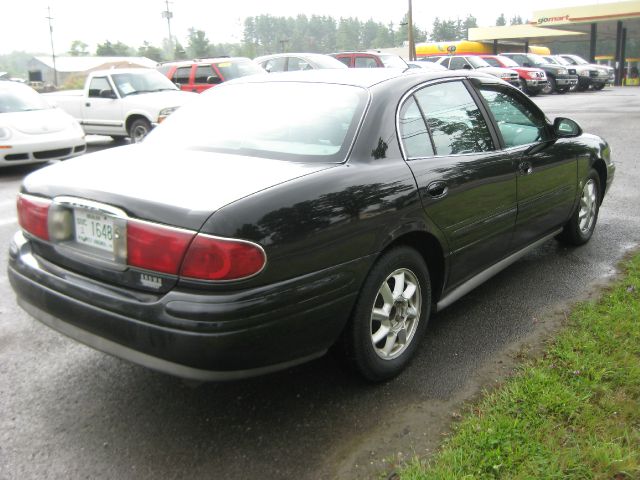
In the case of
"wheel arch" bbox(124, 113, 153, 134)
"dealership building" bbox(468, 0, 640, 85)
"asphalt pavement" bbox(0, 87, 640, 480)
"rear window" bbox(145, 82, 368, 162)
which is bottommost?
"asphalt pavement" bbox(0, 87, 640, 480)

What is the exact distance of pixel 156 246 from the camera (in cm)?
242

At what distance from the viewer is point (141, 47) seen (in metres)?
104

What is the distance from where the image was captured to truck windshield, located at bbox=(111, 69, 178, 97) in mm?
12172

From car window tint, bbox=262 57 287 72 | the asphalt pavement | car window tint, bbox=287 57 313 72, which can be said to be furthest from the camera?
car window tint, bbox=262 57 287 72

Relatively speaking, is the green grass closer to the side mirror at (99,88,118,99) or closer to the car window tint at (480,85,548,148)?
the car window tint at (480,85,548,148)

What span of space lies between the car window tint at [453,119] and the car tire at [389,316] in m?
0.74

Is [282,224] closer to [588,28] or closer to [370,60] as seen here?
[370,60]

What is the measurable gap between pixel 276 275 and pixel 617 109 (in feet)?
60.4

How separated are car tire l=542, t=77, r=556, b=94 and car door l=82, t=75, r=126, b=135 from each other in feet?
63.4

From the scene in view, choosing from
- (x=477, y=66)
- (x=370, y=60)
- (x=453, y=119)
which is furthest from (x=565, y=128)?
(x=477, y=66)

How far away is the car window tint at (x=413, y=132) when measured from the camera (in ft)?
10.6

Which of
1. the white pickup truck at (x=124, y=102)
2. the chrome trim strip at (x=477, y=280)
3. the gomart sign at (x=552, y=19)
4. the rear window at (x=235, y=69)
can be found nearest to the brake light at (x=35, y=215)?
the chrome trim strip at (x=477, y=280)

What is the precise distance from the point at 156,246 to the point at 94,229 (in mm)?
400

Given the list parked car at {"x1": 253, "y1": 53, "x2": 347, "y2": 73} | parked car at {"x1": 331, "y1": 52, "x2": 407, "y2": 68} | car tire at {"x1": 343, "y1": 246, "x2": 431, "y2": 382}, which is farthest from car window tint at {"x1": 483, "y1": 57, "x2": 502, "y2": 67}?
car tire at {"x1": 343, "y1": 246, "x2": 431, "y2": 382}
